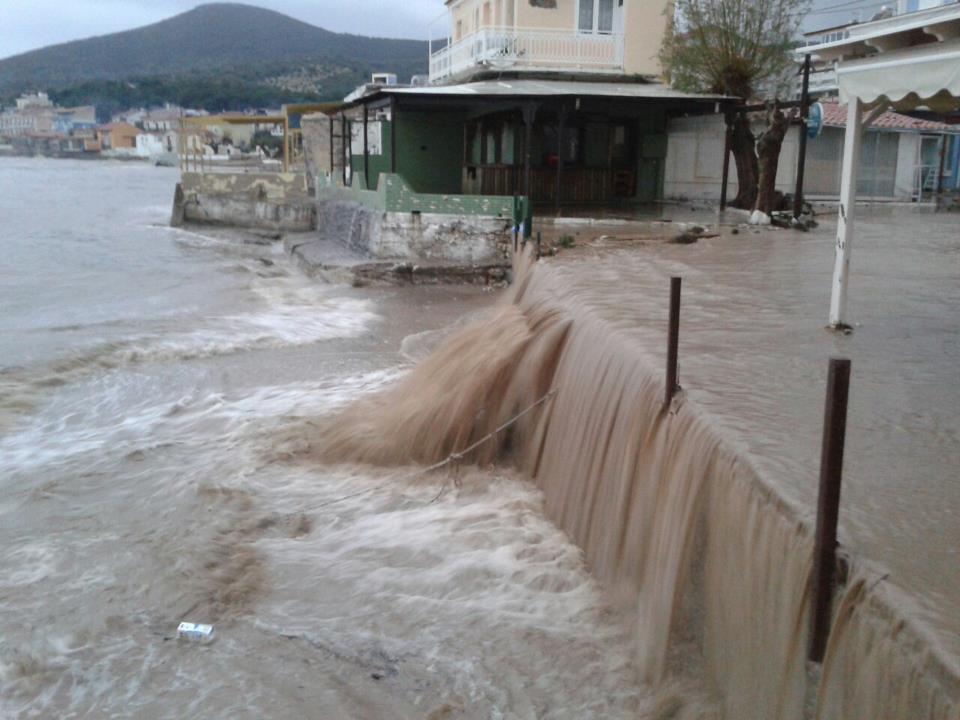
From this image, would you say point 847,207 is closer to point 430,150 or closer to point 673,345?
point 673,345

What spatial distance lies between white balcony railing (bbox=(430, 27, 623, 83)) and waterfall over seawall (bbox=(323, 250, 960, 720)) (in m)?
18.0

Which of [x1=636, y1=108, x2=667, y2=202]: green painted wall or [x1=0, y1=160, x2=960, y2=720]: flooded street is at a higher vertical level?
[x1=636, y1=108, x2=667, y2=202]: green painted wall

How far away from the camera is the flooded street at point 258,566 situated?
4.91 meters

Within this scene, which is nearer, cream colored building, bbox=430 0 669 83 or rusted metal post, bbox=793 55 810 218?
rusted metal post, bbox=793 55 810 218

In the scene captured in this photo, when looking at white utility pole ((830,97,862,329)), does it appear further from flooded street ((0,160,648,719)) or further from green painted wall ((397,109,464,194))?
green painted wall ((397,109,464,194))

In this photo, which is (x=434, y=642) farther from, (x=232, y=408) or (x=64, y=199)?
(x=64, y=199)

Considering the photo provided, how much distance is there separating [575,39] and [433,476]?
21353mm

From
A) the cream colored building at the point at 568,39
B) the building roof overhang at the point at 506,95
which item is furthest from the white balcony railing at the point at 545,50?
the building roof overhang at the point at 506,95

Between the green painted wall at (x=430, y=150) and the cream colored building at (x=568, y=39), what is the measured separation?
1.46m

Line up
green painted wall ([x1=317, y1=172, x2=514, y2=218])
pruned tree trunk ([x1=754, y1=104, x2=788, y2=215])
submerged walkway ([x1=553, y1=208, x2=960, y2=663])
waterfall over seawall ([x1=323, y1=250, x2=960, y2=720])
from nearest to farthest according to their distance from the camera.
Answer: waterfall over seawall ([x1=323, y1=250, x2=960, y2=720]), submerged walkway ([x1=553, y1=208, x2=960, y2=663]), green painted wall ([x1=317, y1=172, x2=514, y2=218]), pruned tree trunk ([x1=754, y1=104, x2=788, y2=215])

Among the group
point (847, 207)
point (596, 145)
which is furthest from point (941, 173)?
point (847, 207)

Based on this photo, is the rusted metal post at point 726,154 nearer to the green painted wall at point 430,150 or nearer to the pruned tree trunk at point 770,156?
the pruned tree trunk at point 770,156

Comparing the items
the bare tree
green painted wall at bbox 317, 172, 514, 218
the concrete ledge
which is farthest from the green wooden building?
the concrete ledge

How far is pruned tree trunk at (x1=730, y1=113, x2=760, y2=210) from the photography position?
21500 mm
